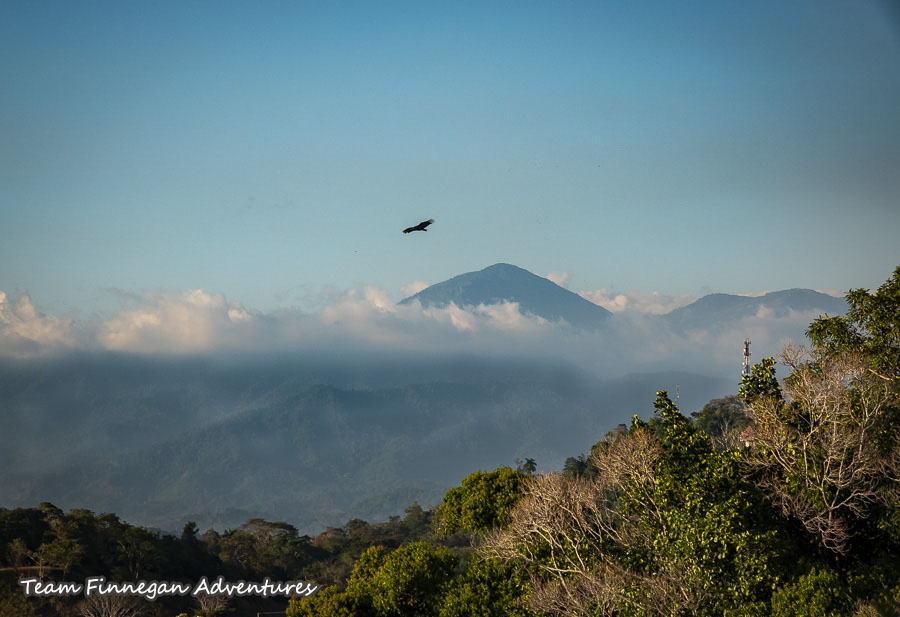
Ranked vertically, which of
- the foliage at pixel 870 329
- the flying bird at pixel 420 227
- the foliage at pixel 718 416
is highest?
the flying bird at pixel 420 227

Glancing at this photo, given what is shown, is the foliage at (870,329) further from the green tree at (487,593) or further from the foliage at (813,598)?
the green tree at (487,593)

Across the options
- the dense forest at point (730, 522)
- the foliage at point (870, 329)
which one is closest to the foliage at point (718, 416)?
the foliage at point (870, 329)

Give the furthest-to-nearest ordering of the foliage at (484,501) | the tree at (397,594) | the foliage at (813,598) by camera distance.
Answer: the foliage at (484,501) < the tree at (397,594) < the foliage at (813,598)

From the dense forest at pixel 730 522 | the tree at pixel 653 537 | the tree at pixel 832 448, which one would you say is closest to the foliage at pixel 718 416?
the dense forest at pixel 730 522

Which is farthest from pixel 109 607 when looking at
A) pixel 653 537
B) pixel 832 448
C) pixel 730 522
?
pixel 832 448

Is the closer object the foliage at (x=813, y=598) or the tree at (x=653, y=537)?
the foliage at (x=813, y=598)

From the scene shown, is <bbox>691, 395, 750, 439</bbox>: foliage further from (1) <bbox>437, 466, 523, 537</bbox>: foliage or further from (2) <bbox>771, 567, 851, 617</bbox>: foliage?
(2) <bbox>771, 567, 851, 617</bbox>: foliage

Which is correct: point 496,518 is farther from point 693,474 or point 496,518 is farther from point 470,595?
point 693,474

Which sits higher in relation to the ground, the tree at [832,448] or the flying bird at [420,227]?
the flying bird at [420,227]

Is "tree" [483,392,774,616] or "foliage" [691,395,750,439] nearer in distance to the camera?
"tree" [483,392,774,616]

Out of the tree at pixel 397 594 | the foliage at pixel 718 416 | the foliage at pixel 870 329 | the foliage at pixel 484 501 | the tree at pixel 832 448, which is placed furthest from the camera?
the foliage at pixel 718 416

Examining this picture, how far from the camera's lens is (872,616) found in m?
17.0

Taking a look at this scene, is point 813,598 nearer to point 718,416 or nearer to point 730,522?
point 730,522

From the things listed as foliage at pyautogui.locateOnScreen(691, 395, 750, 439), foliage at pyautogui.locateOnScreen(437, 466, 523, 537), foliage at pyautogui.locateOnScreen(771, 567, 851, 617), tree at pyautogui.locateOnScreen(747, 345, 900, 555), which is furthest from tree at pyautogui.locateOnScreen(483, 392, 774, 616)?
foliage at pyautogui.locateOnScreen(691, 395, 750, 439)
